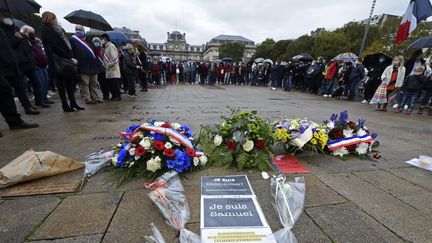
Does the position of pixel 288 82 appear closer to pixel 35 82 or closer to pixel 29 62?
pixel 35 82

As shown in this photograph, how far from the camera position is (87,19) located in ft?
28.4

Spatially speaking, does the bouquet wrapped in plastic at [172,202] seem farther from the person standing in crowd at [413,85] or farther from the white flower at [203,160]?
the person standing in crowd at [413,85]

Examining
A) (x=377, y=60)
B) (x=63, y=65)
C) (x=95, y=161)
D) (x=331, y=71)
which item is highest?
(x=377, y=60)

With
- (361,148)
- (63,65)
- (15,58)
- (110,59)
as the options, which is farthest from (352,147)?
(110,59)

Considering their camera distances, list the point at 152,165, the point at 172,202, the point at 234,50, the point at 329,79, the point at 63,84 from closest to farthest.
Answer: the point at 172,202 < the point at 152,165 < the point at 63,84 < the point at 329,79 < the point at 234,50

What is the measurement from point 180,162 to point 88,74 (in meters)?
5.60

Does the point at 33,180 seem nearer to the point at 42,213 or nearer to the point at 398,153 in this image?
the point at 42,213

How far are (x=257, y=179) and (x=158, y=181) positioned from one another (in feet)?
3.54

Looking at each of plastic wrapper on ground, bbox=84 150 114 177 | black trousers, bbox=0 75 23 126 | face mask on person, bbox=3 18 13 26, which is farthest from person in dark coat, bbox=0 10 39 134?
plastic wrapper on ground, bbox=84 150 114 177

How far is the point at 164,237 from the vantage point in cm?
151

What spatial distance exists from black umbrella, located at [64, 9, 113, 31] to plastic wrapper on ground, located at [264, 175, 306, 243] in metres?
9.59

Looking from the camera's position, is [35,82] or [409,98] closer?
[35,82]

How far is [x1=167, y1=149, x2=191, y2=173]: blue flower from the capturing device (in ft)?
7.70

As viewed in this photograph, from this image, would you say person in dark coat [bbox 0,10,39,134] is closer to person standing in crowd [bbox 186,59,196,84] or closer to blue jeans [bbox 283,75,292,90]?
blue jeans [bbox 283,75,292,90]
